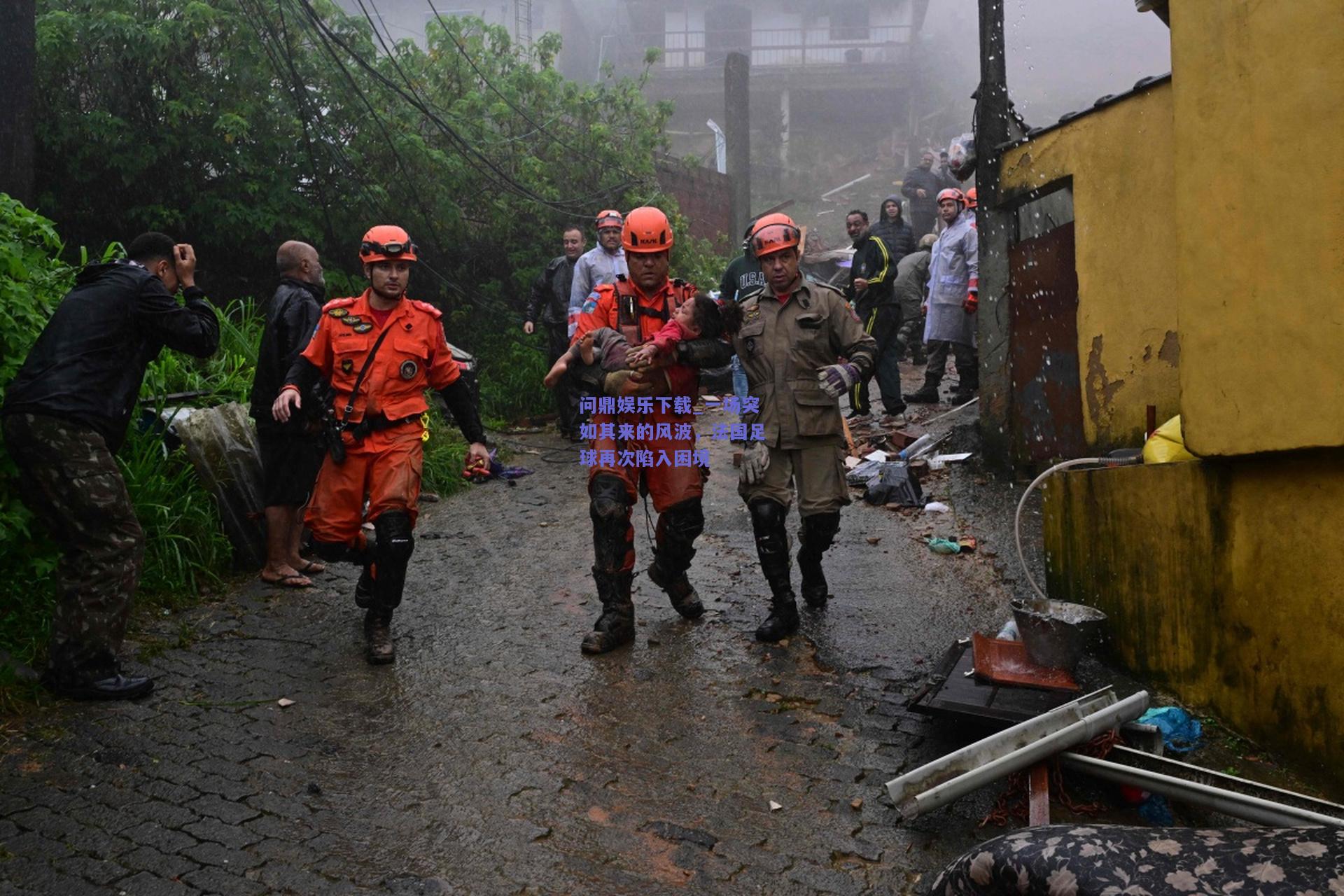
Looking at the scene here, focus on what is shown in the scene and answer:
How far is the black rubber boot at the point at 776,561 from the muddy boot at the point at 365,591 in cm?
195

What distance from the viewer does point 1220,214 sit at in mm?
4133

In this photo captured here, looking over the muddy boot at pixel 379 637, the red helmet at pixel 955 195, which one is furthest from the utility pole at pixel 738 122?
the muddy boot at pixel 379 637

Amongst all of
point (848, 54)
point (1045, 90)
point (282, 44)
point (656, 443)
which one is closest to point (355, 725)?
point (656, 443)

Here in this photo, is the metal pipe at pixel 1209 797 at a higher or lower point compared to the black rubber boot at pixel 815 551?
lower

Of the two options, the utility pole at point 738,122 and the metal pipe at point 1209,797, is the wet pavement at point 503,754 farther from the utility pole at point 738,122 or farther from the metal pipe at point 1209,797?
the utility pole at point 738,122

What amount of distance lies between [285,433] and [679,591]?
8.22 ft

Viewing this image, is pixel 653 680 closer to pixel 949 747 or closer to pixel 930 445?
pixel 949 747

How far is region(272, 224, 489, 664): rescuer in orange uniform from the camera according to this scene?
17.9ft

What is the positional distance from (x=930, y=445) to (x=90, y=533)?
7.10 m

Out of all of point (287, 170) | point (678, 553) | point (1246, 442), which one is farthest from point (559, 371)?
point (287, 170)

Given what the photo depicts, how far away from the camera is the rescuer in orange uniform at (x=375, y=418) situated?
546 centimetres

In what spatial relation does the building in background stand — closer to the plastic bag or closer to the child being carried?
the plastic bag

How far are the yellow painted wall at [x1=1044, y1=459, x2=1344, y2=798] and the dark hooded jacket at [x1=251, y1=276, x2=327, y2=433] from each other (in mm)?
4235

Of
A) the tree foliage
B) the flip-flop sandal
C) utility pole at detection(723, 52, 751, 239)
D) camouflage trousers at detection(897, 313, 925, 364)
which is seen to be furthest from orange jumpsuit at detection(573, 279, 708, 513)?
utility pole at detection(723, 52, 751, 239)
